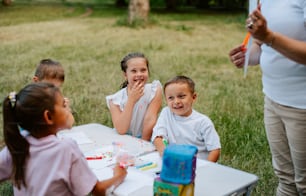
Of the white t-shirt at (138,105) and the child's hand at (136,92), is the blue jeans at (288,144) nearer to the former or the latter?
the child's hand at (136,92)

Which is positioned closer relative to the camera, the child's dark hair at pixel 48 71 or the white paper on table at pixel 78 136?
the white paper on table at pixel 78 136

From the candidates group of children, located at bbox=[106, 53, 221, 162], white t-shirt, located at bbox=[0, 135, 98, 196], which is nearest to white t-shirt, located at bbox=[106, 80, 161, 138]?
group of children, located at bbox=[106, 53, 221, 162]

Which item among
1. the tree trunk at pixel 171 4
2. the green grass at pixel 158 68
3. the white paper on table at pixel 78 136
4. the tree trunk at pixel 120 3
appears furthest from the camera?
the tree trunk at pixel 120 3

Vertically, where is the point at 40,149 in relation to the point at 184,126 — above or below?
above

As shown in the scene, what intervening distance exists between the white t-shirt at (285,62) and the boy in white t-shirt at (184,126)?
0.67 metres

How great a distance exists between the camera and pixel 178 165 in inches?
78.5

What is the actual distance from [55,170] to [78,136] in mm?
1311

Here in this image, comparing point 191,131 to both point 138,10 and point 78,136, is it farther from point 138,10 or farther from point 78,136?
point 138,10

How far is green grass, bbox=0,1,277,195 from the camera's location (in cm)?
442

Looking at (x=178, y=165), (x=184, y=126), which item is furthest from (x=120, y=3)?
(x=178, y=165)

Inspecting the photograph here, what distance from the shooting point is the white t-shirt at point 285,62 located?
220 centimetres

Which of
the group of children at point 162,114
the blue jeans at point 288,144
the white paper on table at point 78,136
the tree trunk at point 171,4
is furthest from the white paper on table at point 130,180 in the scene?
the tree trunk at point 171,4

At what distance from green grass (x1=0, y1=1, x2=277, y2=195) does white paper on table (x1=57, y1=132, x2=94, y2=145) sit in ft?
2.06

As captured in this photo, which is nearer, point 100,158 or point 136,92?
point 100,158
